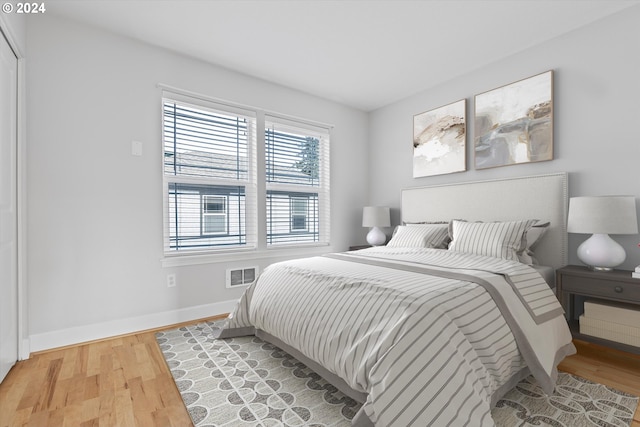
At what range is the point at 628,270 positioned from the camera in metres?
2.27

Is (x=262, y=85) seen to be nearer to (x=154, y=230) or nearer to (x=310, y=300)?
(x=154, y=230)

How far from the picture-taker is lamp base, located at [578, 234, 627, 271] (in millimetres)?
2158

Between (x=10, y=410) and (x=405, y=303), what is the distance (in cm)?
210

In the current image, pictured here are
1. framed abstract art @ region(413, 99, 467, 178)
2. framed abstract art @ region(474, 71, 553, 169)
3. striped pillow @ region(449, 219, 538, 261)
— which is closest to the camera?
striped pillow @ region(449, 219, 538, 261)

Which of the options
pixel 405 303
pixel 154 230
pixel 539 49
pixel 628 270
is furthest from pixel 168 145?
pixel 628 270

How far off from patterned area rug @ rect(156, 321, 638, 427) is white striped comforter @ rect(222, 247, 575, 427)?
12 cm

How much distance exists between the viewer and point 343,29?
256 centimetres

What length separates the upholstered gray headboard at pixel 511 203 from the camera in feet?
8.49

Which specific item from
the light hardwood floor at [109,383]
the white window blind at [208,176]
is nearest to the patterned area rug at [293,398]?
the light hardwood floor at [109,383]

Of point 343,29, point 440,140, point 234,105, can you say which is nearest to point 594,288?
point 440,140

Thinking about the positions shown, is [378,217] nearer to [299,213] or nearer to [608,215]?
[299,213]

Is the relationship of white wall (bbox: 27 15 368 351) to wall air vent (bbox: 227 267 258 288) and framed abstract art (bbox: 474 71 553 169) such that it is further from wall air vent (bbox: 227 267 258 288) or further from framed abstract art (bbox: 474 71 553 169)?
framed abstract art (bbox: 474 71 553 169)

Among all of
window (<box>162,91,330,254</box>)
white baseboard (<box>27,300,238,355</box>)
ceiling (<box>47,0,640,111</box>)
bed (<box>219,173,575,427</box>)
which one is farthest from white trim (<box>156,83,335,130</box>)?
white baseboard (<box>27,300,238,355</box>)

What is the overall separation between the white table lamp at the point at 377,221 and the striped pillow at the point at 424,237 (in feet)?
2.17
